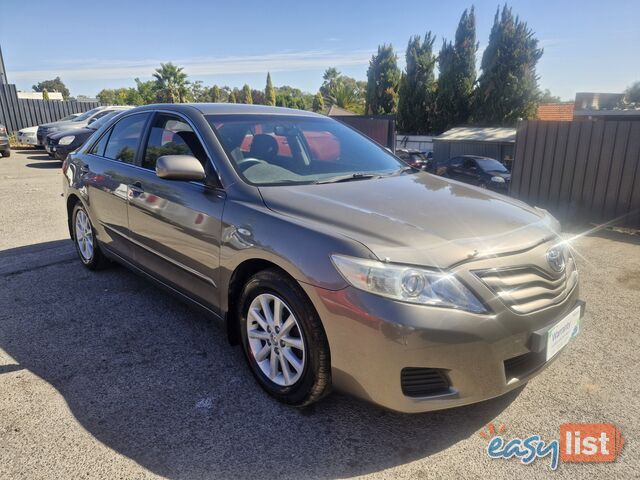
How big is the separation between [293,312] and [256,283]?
317 mm

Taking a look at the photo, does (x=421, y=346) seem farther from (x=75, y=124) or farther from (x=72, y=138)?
(x=75, y=124)

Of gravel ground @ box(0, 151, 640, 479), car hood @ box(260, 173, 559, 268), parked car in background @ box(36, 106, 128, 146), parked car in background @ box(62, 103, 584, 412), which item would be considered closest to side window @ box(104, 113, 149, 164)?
parked car in background @ box(62, 103, 584, 412)

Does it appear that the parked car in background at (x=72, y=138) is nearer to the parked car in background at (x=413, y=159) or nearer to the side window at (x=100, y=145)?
the side window at (x=100, y=145)

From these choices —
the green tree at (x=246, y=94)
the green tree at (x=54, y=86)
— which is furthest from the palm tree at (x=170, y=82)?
the green tree at (x=54, y=86)

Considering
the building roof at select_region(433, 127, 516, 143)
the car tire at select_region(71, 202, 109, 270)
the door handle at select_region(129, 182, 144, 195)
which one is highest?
the door handle at select_region(129, 182, 144, 195)

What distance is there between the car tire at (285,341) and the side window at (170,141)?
3.36ft

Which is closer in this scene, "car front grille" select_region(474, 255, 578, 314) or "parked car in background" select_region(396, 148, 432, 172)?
"car front grille" select_region(474, 255, 578, 314)

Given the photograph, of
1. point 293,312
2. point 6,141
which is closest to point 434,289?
point 293,312

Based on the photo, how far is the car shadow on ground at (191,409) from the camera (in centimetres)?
216

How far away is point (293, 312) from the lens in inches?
90.6

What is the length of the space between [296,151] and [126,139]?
5.40ft

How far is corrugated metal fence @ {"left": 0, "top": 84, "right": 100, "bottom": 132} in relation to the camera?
2131 cm

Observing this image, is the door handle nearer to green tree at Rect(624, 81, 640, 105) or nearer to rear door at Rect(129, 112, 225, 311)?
rear door at Rect(129, 112, 225, 311)

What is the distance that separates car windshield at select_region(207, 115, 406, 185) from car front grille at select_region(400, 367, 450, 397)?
4.63 ft
